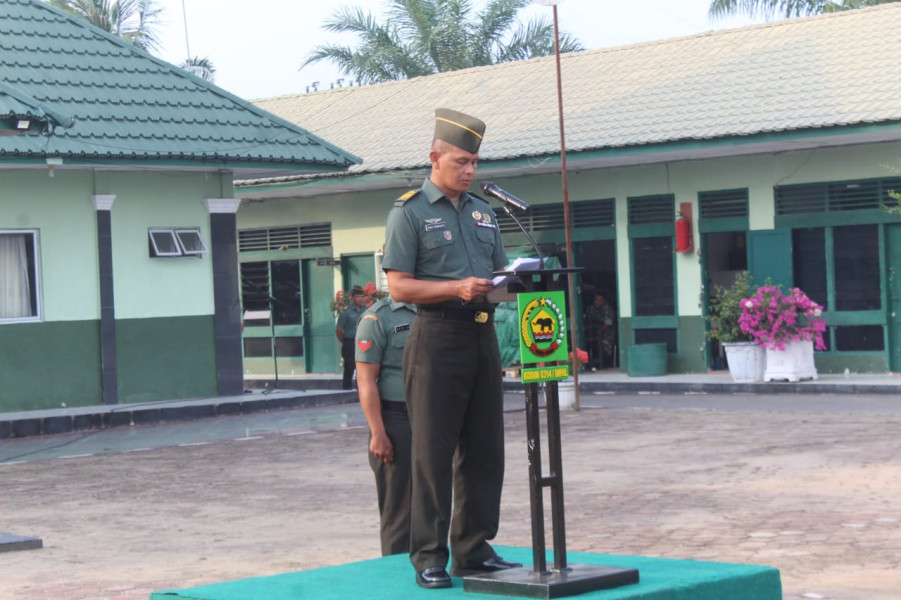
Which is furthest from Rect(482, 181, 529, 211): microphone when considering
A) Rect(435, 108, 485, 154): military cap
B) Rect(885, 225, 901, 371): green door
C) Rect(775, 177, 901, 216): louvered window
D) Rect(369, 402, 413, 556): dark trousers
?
Rect(885, 225, 901, 371): green door

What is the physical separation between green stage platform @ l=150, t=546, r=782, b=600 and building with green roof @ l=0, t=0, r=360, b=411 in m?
13.5

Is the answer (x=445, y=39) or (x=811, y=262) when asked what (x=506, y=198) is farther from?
(x=445, y=39)

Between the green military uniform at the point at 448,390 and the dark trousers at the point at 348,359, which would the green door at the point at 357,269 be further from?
the green military uniform at the point at 448,390

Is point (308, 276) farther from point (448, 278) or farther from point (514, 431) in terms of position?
point (448, 278)

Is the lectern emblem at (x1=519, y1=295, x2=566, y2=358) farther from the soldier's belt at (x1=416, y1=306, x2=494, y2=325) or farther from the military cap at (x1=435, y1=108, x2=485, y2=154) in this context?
the military cap at (x1=435, y1=108, x2=485, y2=154)

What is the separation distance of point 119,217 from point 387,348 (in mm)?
14424

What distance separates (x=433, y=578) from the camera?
221 inches

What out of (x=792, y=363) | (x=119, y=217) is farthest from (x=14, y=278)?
(x=792, y=363)

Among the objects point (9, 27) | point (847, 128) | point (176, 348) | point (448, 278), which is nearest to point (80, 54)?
point (9, 27)

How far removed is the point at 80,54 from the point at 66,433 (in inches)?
230

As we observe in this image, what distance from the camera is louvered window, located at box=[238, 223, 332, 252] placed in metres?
28.2

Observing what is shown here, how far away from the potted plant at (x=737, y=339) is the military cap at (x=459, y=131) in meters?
16.3

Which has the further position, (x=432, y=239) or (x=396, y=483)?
(x=396, y=483)

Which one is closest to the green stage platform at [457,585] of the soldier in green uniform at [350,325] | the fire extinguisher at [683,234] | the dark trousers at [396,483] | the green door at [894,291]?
the dark trousers at [396,483]
